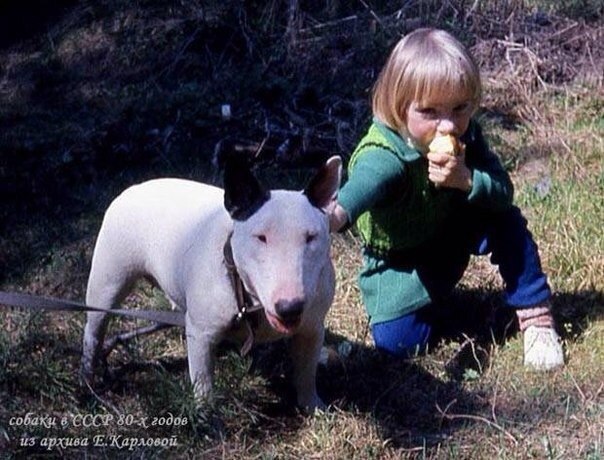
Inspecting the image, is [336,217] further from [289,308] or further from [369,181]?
[289,308]

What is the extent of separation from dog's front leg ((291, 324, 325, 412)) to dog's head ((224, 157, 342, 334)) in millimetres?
275

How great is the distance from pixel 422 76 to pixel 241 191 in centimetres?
98

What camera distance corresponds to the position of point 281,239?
295cm

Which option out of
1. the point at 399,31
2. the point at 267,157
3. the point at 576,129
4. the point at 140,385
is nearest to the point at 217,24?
the point at 399,31

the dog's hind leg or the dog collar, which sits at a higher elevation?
the dog collar

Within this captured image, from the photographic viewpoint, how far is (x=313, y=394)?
3562mm

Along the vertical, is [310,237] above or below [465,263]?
above

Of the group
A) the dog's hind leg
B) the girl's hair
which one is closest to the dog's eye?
the dog's hind leg

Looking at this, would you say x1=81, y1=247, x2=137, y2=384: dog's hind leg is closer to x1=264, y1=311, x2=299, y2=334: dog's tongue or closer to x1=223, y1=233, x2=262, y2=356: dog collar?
x1=223, y1=233, x2=262, y2=356: dog collar

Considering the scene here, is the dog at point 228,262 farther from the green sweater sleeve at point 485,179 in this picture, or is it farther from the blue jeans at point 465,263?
the green sweater sleeve at point 485,179

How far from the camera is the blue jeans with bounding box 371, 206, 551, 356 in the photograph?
4.16 m

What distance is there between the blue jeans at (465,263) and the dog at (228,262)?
650 millimetres

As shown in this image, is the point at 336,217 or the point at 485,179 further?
the point at 485,179

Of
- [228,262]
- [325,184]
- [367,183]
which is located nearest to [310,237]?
[325,184]
